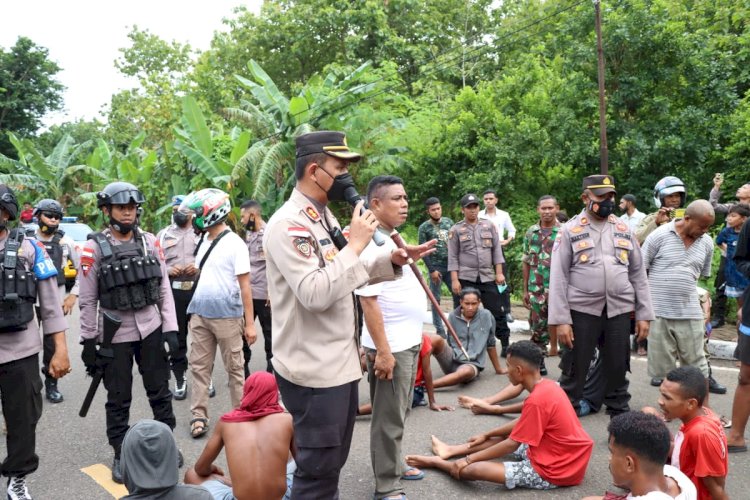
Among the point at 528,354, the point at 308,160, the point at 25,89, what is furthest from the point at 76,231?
the point at 25,89

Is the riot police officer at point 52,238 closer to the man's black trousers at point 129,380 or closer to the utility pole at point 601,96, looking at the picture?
the man's black trousers at point 129,380

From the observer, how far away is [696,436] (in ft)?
11.5

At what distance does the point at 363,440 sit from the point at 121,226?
2.52 m

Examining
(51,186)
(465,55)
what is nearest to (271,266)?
(465,55)

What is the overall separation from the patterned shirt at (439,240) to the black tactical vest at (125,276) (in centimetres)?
478

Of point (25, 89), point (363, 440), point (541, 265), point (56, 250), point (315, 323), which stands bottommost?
point (363, 440)

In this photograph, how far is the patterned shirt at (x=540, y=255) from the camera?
7246 millimetres

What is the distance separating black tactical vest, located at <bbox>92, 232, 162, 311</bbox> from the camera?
4.41 meters

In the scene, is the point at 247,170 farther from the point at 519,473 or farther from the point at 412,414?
the point at 519,473

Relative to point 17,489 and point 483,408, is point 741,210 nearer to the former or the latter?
point 483,408

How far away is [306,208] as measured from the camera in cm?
296

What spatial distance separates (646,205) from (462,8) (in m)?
14.9

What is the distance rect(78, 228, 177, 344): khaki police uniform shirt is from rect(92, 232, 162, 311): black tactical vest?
0.05 m

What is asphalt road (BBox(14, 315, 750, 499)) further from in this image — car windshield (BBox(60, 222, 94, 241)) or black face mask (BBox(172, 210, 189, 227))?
car windshield (BBox(60, 222, 94, 241))
